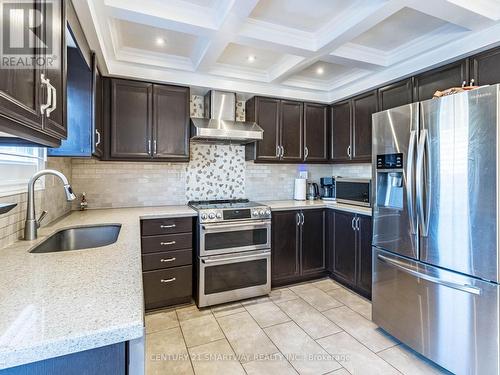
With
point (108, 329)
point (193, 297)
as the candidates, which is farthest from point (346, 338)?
point (108, 329)

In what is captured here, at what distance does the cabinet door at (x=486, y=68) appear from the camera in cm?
204

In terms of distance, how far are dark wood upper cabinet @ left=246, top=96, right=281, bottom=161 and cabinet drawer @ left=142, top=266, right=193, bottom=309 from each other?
5.21ft

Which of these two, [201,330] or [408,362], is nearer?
[408,362]

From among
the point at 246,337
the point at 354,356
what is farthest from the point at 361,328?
the point at 246,337

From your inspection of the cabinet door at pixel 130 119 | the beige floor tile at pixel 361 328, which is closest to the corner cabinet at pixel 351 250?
the beige floor tile at pixel 361 328

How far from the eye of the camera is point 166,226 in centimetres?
262

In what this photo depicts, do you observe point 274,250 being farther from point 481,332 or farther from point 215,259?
point 481,332

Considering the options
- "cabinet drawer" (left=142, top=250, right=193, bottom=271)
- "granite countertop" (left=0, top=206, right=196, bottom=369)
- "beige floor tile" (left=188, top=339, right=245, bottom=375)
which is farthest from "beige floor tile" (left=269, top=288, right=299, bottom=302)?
"granite countertop" (left=0, top=206, right=196, bottom=369)

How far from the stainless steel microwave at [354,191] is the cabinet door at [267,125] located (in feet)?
3.00

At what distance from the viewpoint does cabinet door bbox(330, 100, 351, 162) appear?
3.47 meters

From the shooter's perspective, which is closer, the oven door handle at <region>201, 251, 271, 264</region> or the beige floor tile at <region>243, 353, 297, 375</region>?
the beige floor tile at <region>243, 353, 297, 375</region>

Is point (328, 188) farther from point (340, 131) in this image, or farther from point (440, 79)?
point (440, 79)

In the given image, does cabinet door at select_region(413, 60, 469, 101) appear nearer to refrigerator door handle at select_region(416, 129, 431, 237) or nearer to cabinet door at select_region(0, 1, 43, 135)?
refrigerator door handle at select_region(416, 129, 431, 237)

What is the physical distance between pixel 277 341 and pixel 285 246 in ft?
3.78
